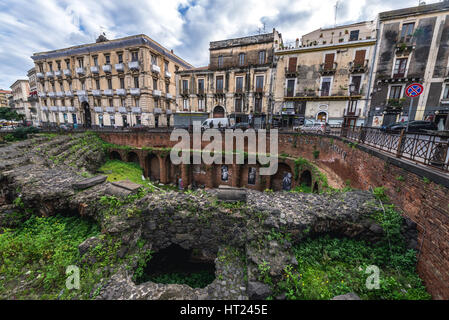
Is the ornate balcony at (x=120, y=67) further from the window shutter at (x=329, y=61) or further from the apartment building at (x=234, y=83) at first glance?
the window shutter at (x=329, y=61)

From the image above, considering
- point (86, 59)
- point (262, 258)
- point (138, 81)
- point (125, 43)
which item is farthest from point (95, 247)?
point (86, 59)

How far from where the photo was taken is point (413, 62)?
61.4ft

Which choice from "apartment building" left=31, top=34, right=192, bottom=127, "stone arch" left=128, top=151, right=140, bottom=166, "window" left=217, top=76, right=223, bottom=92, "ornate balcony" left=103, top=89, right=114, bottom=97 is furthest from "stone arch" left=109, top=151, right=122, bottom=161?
"window" left=217, top=76, right=223, bottom=92

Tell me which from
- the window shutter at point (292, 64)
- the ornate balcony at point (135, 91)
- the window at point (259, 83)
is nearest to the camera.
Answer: the window shutter at point (292, 64)

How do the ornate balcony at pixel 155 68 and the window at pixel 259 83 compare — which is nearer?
the window at pixel 259 83

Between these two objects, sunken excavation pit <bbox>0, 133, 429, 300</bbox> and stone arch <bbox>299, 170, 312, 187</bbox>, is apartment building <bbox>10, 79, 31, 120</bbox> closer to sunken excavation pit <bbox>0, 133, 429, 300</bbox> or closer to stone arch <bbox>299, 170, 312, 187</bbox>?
sunken excavation pit <bbox>0, 133, 429, 300</bbox>

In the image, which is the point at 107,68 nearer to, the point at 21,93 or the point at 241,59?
the point at 241,59

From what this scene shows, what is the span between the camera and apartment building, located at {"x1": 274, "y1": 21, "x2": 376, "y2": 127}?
66.8 ft

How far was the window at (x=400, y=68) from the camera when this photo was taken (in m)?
19.0

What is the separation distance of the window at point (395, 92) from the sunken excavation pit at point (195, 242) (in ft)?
67.4

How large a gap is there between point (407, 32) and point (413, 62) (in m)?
3.11

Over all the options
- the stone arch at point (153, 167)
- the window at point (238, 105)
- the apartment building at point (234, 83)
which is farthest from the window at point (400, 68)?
the stone arch at point (153, 167)

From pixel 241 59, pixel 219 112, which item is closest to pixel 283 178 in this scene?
pixel 219 112

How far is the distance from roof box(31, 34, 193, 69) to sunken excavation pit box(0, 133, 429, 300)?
77.2ft
